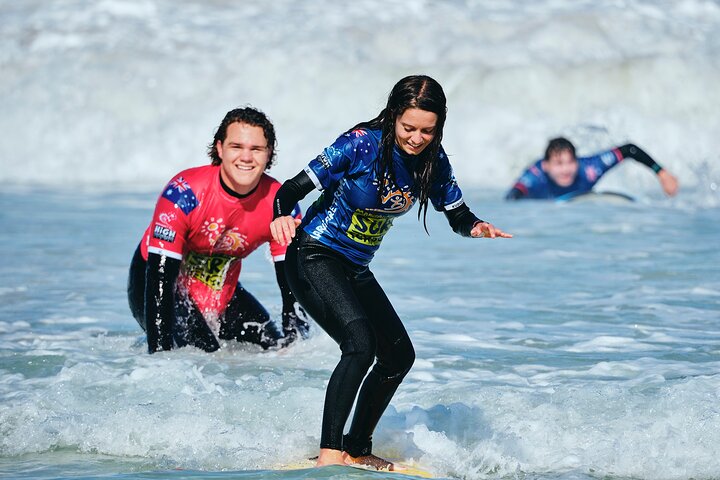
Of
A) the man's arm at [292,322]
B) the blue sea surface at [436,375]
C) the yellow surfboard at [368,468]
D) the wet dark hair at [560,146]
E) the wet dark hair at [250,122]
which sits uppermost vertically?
the wet dark hair at [560,146]

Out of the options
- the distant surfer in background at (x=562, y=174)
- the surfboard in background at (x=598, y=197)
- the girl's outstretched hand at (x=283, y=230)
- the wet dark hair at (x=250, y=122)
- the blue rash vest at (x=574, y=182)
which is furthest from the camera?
the surfboard in background at (x=598, y=197)

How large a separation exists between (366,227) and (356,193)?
0.15 meters

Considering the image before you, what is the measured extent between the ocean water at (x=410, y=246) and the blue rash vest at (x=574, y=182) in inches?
11.9

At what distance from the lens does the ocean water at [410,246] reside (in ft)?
15.0

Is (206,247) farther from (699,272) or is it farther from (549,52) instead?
(549,52)

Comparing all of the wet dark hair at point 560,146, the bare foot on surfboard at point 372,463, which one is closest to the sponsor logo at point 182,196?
the bare foot on surfboard at point 372,463

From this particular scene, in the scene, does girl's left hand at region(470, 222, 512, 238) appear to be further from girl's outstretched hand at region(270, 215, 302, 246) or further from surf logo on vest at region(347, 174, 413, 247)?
girl's outstretched hand at region(270, 215, 302, 246)

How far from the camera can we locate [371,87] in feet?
66.4

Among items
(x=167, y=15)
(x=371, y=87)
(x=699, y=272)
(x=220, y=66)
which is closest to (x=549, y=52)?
(x=371, y=87)

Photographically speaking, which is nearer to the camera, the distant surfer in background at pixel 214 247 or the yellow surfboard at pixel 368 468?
the yellow surfboard at pixel 368 468

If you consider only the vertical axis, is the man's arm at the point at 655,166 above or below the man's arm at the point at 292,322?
above

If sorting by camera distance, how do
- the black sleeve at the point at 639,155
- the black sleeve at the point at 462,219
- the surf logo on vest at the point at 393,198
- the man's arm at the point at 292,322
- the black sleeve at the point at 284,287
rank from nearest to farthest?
the surf logo on vest at the point at 393,198
the black sleeve at the point at 462,219
the black sleeve at the point at 284,287
the man's arm at the point at 292,322
the black sleeve at the point at 639,155

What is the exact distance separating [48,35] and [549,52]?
375 inches

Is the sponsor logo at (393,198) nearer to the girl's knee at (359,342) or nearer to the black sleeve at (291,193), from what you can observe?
the black sleeve at (291,193)
